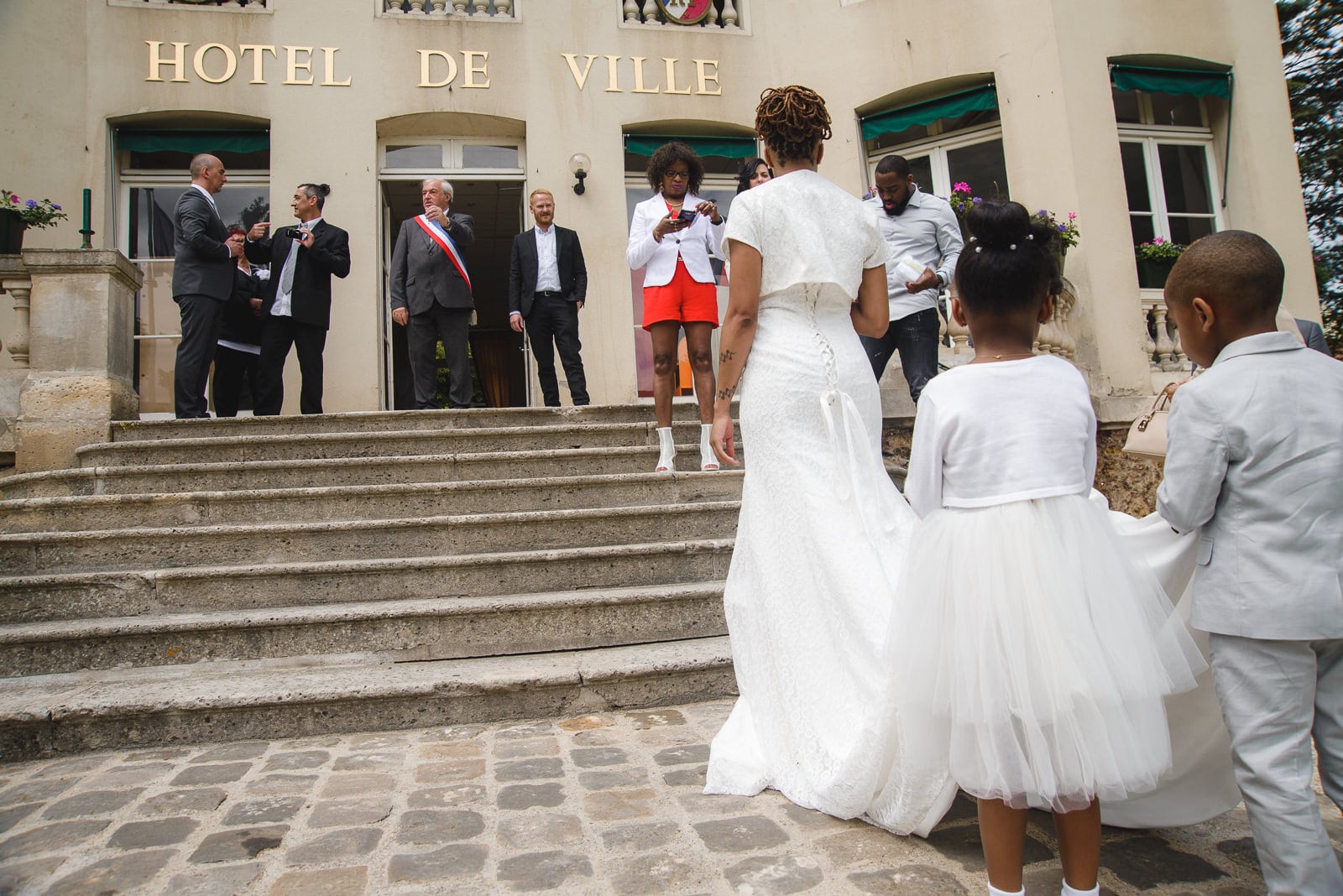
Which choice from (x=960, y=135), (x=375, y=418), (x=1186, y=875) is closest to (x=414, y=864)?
(x=1186, y=875)

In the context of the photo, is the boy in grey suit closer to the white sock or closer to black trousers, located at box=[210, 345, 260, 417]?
the white sock

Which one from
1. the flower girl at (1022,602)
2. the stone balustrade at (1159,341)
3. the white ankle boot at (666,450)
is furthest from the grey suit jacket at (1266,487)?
the stone balustrade at (1159,341)

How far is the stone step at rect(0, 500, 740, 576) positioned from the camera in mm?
4324

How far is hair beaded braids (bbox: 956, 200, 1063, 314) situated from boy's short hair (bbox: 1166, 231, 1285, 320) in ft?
0.97

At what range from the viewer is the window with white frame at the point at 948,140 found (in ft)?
29.6

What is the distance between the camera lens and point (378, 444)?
568 cm

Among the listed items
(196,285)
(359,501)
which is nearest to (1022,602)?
(359,501)

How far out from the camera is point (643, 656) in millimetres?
3580

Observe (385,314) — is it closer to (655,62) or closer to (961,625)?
(655,62)

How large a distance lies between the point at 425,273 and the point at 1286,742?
20.0ft

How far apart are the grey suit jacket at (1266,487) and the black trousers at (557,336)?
5.26 metres

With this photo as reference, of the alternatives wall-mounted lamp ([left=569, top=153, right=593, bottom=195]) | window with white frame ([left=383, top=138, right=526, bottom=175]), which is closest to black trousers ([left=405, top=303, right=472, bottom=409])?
wall-mounted lamp ([left=569, top=153, right=593, bottom=195])

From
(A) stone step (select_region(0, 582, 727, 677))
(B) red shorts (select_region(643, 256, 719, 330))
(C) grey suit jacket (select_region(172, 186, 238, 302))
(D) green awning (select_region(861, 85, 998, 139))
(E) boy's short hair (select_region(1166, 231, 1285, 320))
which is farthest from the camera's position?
(D) green awning (select_region(861, 85, 998, 139))

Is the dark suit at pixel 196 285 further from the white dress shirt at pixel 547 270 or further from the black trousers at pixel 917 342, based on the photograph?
the black trousers at pixel 917 342
